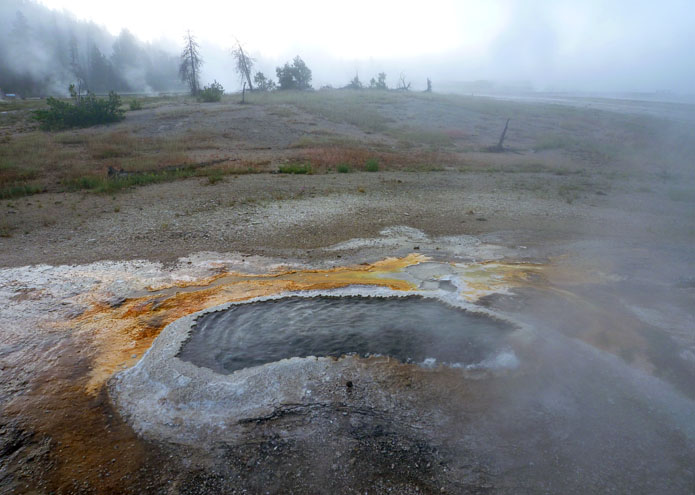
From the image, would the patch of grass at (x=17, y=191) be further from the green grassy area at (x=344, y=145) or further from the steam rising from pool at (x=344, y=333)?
the steam rising from pool at (x=344, y=333)

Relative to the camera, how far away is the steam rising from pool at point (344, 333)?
3.64m

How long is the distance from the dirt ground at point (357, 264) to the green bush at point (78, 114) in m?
8.10

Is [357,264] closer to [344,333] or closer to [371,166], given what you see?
[344,333]

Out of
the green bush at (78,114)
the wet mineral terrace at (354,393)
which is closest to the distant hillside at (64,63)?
the green bush at (78,114)

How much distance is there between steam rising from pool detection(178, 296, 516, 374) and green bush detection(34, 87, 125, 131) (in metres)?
16.6

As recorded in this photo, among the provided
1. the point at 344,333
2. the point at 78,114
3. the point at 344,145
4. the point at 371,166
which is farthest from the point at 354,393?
the point at 78,114

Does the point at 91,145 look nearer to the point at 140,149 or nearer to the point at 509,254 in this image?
the point at 140,149

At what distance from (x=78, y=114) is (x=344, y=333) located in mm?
18068

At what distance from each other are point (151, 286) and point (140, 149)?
9940 mm

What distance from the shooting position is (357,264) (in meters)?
5.57

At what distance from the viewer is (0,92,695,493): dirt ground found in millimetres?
2562

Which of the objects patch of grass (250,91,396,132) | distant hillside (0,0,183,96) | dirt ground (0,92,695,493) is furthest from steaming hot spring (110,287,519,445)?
distant hillside (0,0,183,96)

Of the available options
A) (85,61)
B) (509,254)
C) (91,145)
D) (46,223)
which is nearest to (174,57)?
(85,61)

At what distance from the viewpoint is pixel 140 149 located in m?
13.2
